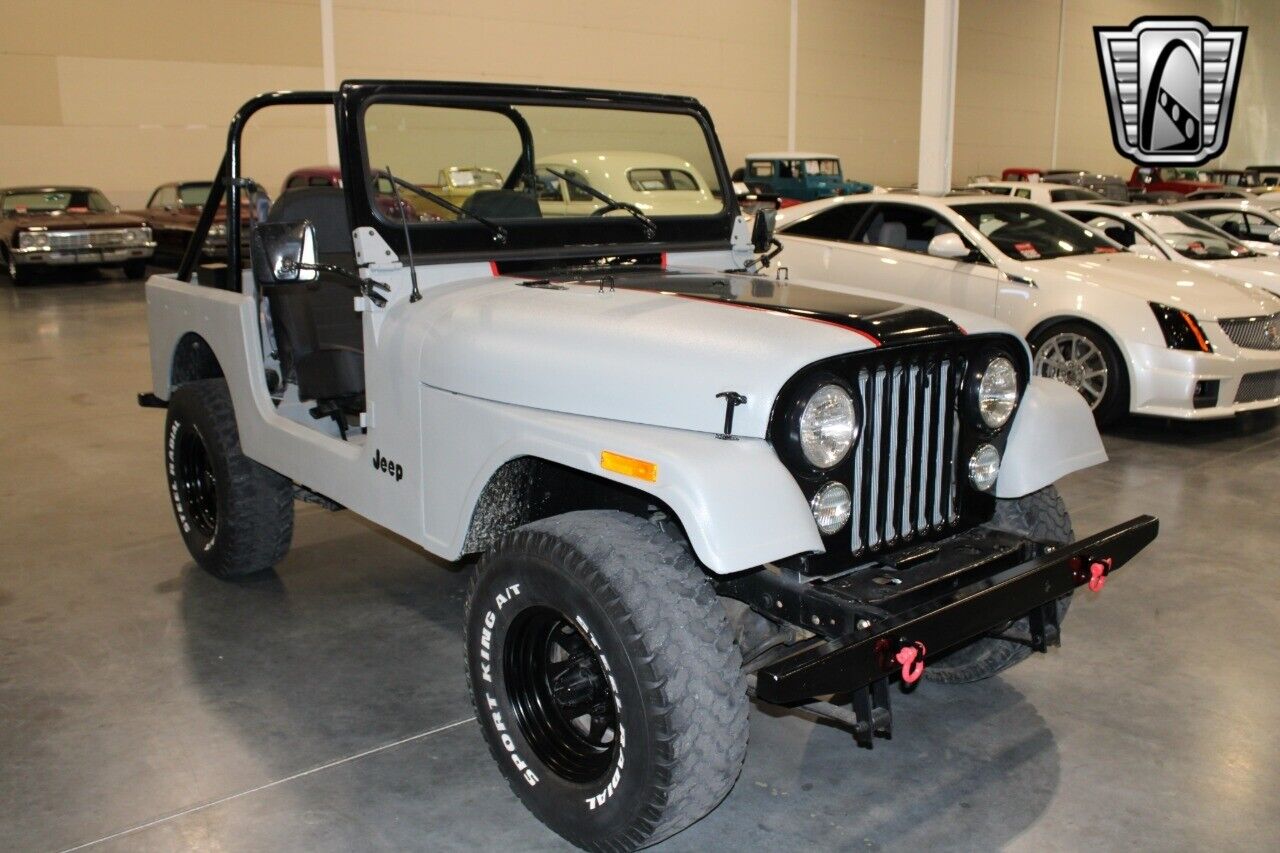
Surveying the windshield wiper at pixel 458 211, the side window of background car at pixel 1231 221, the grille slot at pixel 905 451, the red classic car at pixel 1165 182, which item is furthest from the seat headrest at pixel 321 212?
the red classic car at pixel 1165 182

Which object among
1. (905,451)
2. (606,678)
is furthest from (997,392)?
(606,678)

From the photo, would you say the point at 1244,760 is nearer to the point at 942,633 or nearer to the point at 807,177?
the point at 942,633

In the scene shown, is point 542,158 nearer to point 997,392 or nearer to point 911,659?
point 997,392

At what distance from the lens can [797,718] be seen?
341cm

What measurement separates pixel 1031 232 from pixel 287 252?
587cm

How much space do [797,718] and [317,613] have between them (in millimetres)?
1861

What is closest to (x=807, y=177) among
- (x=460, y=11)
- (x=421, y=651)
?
(x=460, y=11)

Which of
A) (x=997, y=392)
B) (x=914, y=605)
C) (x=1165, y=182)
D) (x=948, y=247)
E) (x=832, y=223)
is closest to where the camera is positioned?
(x=914, y=605)

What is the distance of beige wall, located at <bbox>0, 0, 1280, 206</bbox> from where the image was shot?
1694cm

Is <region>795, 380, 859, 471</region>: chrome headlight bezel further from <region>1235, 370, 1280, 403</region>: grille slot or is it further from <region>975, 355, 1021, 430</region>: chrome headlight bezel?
<region>1235, 370, 1280, 403</region>: grille slot

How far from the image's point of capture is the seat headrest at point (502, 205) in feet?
11.8

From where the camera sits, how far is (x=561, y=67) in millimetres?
20438

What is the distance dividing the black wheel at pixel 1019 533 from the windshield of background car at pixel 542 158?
157 centimetres

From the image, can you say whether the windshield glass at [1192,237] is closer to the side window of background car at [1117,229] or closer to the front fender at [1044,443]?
the side window of background car at [1117,229]
